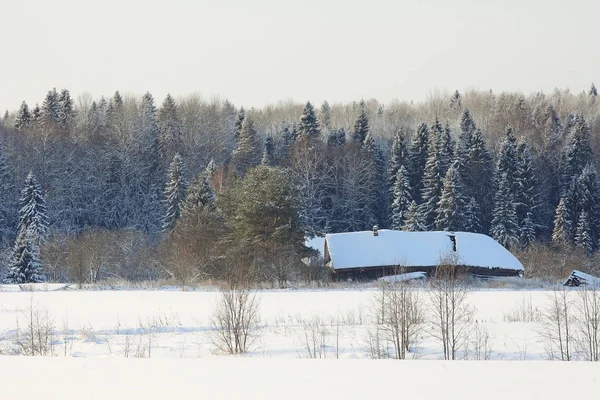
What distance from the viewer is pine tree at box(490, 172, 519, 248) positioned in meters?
61.1

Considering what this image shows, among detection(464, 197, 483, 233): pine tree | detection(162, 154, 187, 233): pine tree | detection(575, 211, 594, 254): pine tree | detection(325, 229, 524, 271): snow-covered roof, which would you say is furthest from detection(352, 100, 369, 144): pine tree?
detection(325, 229, 524, 271): snow-covered roof

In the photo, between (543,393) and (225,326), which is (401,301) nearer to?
(225,326)

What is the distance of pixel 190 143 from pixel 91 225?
A: 1562 cm

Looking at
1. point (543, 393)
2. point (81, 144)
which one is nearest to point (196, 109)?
point (81, 144)

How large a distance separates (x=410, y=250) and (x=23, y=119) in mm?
46151

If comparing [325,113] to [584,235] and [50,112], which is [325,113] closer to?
[50,112]

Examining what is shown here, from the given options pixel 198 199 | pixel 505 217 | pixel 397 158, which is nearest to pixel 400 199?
pixel 397 158

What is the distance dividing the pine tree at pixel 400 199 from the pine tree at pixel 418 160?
277 cm

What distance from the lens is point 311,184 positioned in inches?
2662

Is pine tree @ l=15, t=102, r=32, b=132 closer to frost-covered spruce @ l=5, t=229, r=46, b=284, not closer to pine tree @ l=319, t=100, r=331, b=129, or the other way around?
frost-covered spruce @ l=5, t=229, r=46, b=284

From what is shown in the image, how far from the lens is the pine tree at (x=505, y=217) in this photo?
61.1m

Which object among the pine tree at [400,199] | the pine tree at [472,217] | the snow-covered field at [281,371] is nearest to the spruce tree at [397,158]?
the pine tree at [400,199]

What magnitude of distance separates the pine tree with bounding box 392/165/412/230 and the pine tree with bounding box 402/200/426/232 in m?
2.92

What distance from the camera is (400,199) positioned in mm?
64812
